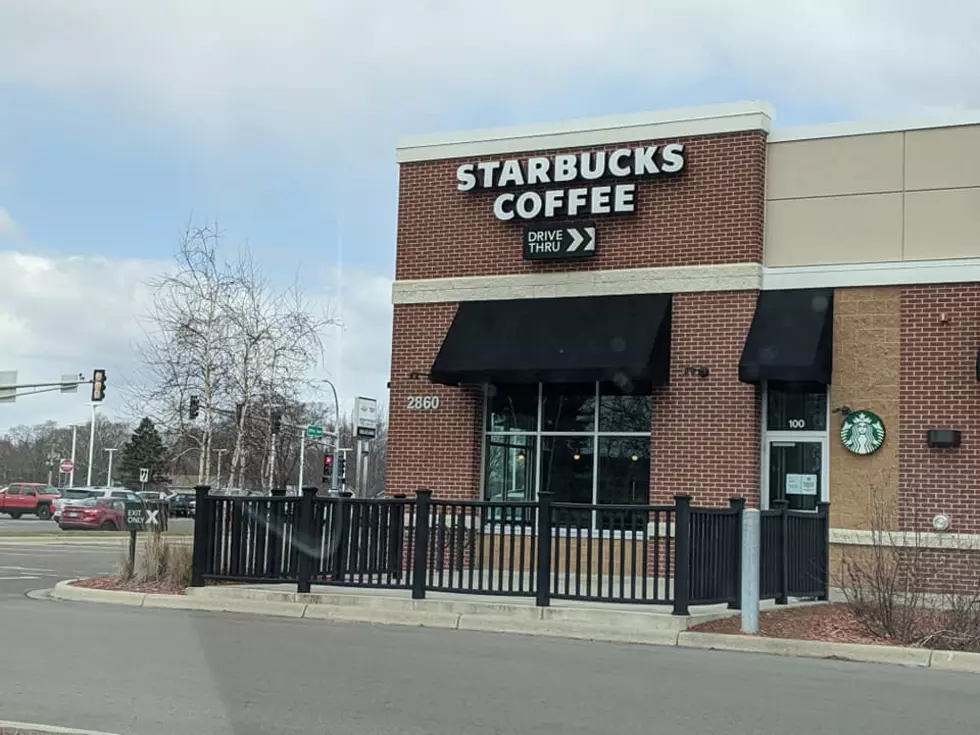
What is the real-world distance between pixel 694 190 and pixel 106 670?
11.8 m

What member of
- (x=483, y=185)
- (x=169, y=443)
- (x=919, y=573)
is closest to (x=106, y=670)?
(x=919, y=573)

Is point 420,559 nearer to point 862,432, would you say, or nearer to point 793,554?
point 793,554

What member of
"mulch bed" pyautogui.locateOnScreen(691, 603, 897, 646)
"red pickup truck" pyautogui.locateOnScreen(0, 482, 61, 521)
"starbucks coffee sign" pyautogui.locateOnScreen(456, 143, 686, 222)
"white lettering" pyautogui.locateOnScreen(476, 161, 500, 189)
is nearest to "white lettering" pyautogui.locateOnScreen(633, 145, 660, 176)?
"starbucks coffee sign" pyautogui.locateOnScreen(456, 143, 686, 222)

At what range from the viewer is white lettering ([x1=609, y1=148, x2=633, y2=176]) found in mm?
18219

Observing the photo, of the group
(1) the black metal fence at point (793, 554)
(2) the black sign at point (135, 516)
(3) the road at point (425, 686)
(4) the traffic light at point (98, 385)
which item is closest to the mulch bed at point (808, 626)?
(1) the black metal fence at point (793, 554)

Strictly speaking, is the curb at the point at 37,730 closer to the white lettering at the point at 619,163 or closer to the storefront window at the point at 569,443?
the storefront window at the point at 569,443

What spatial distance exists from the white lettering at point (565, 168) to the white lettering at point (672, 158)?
1470mm

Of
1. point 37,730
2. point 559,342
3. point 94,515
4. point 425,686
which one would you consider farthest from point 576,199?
point 94,515

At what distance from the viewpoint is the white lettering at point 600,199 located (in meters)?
18.3

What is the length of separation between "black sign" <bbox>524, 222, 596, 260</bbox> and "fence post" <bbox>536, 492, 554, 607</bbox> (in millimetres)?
6357

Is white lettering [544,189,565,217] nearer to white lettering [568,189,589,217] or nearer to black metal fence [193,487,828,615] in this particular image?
white lettering [568,189,589,217]

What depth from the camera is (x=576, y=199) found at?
731 inches

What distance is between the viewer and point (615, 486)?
60.0ft

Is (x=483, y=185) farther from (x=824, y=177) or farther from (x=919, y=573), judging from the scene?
(x=919, y=573)
